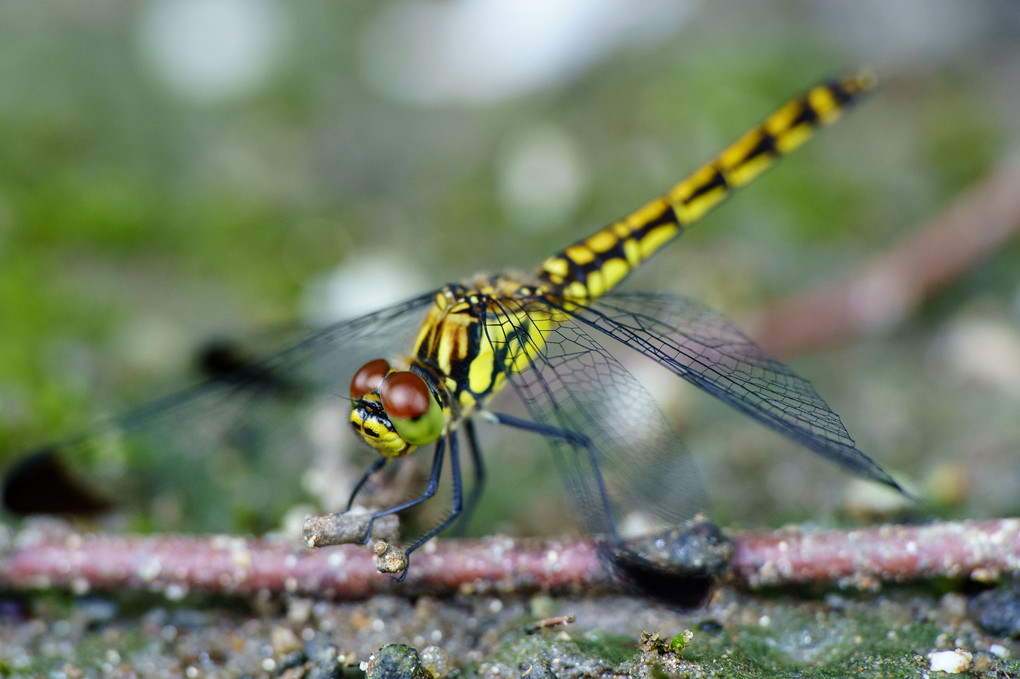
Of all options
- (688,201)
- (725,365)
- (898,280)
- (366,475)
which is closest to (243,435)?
(366,475)

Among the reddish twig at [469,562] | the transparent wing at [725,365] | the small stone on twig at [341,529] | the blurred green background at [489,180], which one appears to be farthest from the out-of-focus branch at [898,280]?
the small stone on twig at [341,529]

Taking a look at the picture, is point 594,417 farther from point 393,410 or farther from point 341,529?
point 341,529

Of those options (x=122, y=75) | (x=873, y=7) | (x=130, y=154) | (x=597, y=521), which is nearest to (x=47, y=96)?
(x=122, y=75)

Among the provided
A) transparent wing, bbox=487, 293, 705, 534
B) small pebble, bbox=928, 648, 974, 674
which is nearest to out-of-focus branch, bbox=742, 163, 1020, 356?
transparent wing, bbox=487, 293, 705, 534

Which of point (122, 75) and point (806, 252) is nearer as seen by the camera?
point (806, 252)

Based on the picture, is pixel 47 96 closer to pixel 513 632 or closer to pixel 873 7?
pixel 513 632

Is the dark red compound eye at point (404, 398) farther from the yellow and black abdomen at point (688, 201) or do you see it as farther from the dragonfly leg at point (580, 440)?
the yellow and black abdomen at point (688, 201)
